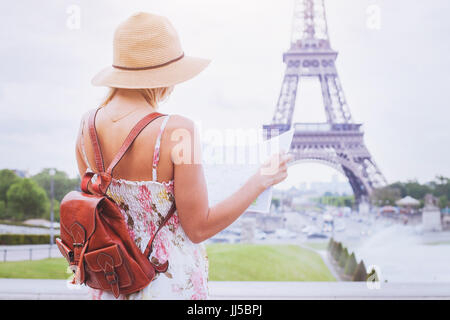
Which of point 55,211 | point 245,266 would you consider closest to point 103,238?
point 245,266

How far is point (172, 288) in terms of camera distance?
75 centimetres

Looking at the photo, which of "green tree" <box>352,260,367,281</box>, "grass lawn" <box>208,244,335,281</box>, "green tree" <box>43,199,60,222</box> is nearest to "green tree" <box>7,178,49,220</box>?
"green tree" <box>43,199,60,222</box>

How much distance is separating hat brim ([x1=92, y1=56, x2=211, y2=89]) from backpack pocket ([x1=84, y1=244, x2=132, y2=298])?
27cm

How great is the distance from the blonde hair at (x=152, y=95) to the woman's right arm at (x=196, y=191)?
0.11 metres

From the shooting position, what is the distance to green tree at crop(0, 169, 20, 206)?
142 inches

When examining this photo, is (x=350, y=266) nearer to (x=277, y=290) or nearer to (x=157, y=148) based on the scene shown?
(x=277, y=290)

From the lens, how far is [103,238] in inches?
27.5

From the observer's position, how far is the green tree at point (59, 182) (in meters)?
3.42

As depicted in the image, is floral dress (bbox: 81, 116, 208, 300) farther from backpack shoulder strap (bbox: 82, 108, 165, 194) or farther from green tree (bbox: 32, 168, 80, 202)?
green tree (bbox: 32, 168, 80, 202)

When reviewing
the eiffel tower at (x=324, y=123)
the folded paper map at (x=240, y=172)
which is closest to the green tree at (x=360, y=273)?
the eiffel tower at (x=324, y=123)

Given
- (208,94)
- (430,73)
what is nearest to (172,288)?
(208,94)

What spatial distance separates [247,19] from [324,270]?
2.03 m

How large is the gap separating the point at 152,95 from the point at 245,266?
292 cm
